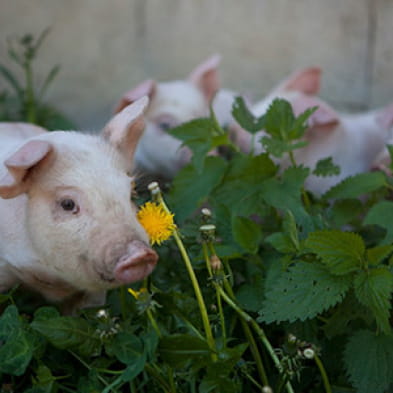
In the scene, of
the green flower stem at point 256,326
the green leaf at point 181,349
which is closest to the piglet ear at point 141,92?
the green flower stem at point 256,326

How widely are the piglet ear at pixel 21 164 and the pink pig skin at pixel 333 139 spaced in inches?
44.2

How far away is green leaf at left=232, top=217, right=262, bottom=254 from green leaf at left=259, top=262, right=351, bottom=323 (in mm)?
162

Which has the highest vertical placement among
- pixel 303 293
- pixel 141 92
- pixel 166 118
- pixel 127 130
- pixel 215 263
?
pixel 127 130

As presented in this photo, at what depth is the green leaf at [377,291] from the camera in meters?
1.24

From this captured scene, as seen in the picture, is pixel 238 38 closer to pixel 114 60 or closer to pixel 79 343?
pixel 114 60

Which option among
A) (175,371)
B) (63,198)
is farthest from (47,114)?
(175,371)

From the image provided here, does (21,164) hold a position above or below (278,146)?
above

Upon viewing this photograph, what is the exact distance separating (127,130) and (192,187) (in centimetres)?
29

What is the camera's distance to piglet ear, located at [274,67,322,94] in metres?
2.63

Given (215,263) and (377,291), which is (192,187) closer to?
(215,263)

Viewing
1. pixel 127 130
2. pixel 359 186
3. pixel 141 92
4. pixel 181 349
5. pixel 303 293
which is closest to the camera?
pixel 181 349

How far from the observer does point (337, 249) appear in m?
1.31

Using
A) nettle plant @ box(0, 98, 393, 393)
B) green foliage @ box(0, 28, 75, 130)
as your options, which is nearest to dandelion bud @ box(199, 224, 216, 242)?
nettle plant @ box(0, 98, 393, 393)

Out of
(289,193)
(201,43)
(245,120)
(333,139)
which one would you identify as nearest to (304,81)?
(333,139)
